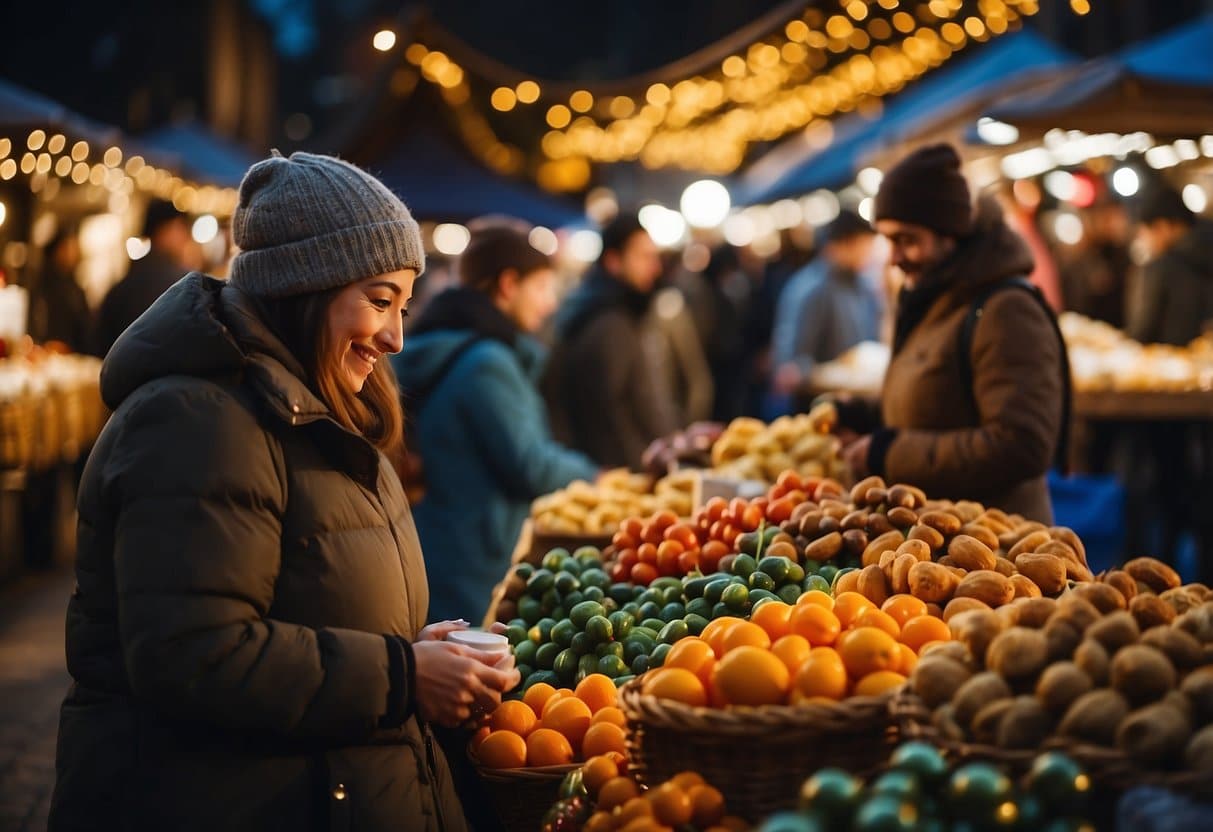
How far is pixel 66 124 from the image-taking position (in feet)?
34.3

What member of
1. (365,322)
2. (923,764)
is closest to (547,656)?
(365,322)

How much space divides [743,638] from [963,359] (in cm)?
222

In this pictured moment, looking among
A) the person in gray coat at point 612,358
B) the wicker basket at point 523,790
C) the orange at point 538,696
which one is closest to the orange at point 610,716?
the wicker basket at point 523,790

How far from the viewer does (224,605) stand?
246cm

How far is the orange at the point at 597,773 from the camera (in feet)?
9.23

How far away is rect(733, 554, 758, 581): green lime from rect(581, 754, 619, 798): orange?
3.11ft

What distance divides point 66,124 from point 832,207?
423 inches

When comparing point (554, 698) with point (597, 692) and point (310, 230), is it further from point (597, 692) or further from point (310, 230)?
point (310, 230)

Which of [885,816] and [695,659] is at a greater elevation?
[885,816]

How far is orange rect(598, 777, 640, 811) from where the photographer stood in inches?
105

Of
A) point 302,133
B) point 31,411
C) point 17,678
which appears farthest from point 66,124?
point 302,133

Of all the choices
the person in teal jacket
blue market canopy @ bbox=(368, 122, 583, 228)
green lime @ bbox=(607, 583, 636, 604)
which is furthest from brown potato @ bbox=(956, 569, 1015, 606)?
blue market canopy @ bbox=(368, 122, 583, 228)

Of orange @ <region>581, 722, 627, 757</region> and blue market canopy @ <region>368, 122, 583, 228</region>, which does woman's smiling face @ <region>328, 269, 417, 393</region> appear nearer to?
orange @ <region>581, 722, 627, 757</region>

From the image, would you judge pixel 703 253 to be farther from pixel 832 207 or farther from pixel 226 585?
pixel 226 585
